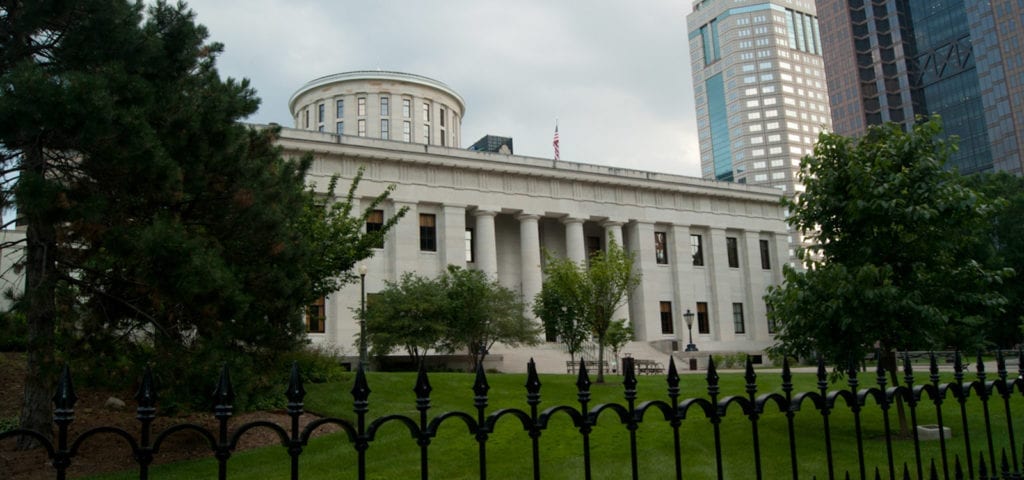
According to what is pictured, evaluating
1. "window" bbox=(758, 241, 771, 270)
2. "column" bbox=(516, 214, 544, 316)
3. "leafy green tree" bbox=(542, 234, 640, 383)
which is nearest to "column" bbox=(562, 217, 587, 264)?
"column" bbox=(516, 214, 544, 316)

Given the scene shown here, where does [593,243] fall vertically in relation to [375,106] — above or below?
below

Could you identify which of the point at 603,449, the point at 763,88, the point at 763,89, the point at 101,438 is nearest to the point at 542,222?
the point at 603,449

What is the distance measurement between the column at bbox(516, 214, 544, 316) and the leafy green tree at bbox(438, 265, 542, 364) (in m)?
13.5

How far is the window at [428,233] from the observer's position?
150ft

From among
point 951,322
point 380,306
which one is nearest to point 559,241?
point 380,306

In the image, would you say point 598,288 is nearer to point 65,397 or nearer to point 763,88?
Result: point 65,397

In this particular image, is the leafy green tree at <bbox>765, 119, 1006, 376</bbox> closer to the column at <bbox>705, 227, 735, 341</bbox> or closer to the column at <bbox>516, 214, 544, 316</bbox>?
the column at <bbox>516, 214, 544, 316</bbox>

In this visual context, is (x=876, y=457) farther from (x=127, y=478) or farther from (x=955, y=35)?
(x=955, y=35)

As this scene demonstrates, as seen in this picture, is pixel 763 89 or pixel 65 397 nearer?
pixel 65 397

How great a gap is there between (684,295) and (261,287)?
144 ft

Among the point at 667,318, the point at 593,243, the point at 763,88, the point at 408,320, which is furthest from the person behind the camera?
the point at 763,88

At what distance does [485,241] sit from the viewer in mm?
46719

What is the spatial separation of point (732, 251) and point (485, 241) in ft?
71.5

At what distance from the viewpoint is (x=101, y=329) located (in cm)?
1227
